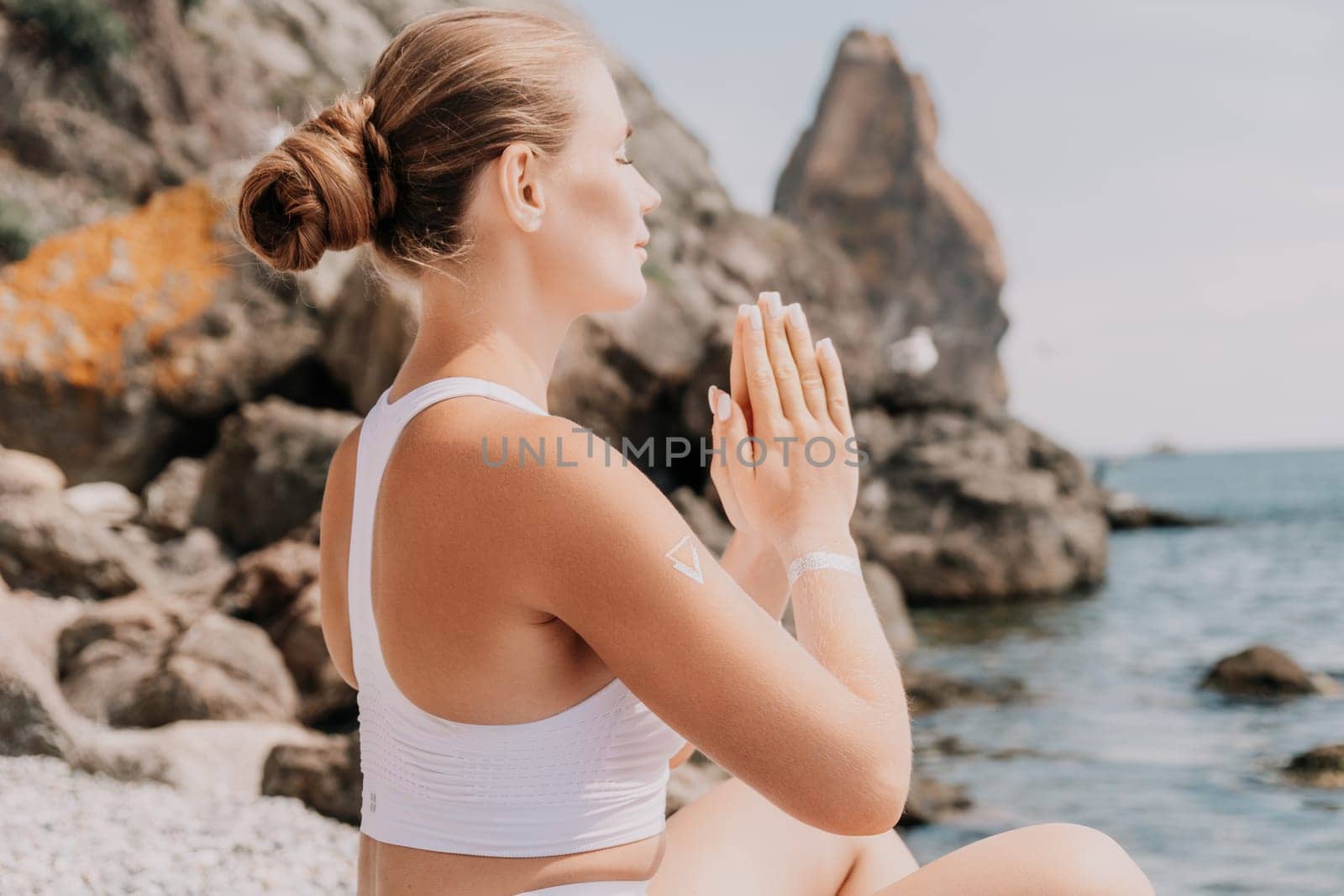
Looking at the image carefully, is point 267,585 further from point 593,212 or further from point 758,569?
point 593,212

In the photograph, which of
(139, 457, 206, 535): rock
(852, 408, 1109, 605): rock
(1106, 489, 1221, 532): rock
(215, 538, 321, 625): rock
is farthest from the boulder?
(1106, 489, 1221, 532): rock

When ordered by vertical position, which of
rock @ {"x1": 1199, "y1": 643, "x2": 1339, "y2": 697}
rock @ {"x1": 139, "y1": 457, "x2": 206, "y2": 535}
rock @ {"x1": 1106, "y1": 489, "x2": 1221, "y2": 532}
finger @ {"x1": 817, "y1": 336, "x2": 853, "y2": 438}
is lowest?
rock @ {"x1": 1106, "y1": 489, "x2": 1221, "y2": 532}

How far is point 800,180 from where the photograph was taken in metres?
63.1

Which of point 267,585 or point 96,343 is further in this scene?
point 96,343

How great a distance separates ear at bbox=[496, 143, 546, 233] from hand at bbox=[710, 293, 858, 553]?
14.4 inches

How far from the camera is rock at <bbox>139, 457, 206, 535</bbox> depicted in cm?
1067

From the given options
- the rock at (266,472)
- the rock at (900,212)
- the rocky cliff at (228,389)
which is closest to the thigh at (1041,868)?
the rocky cliff at (228,389)

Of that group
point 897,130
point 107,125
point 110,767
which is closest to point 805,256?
point 107,125

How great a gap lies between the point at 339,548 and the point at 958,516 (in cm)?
1783

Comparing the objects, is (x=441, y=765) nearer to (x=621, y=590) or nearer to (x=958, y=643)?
(x=621, y=590)

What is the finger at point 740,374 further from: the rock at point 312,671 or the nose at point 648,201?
the rock at point 312,671

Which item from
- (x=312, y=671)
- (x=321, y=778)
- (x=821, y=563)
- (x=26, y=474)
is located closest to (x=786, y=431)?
(x=821, y=563)

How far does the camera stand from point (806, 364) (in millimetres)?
1972

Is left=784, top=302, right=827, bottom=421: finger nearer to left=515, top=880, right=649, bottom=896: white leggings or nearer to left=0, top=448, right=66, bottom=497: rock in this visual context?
left=515, top=880, right=649, bottom=896: white leggings
